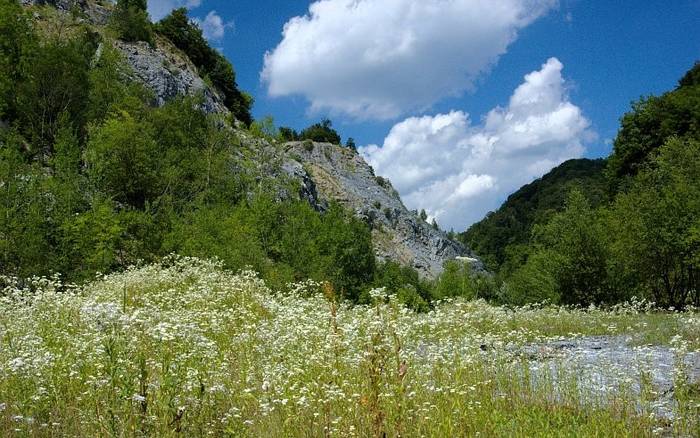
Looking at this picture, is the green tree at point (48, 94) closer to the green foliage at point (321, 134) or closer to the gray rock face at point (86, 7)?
the gray rock face at point (86, 7)

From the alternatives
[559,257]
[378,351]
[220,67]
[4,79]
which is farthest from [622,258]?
[220,67]

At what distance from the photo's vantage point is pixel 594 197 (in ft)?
250

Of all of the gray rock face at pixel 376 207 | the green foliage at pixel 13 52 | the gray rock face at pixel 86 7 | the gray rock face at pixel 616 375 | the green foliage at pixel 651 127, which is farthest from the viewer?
the gray rock face at pixel 376 207

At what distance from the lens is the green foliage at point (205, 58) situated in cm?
7704

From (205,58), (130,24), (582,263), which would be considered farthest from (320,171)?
(582,263)

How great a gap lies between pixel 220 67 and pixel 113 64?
35.3m

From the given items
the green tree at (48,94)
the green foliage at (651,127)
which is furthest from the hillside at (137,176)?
the green foliage at (651,127)

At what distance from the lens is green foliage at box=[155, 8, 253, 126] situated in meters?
77.0

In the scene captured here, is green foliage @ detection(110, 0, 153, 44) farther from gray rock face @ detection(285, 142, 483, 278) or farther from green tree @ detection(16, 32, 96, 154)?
green tree @ detection(16, 32, 96, 154)

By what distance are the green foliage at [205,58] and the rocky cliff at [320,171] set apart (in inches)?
131

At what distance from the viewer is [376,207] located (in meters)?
81.1

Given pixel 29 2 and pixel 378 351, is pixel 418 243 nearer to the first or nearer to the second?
pixel 29 2

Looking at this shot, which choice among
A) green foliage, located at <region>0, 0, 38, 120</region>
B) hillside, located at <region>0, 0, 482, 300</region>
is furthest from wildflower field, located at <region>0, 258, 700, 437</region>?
green foliage, located at <region>0, 0, 38, 120</region>

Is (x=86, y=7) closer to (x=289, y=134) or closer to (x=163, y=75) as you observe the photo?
(x=163, y=75)
